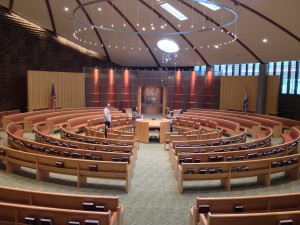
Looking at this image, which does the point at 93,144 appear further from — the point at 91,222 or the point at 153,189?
the point at 91,222

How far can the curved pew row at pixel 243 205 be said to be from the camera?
15.6ft

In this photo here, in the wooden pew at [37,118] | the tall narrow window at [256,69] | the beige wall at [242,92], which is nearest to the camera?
the wooden pew at [37,118]

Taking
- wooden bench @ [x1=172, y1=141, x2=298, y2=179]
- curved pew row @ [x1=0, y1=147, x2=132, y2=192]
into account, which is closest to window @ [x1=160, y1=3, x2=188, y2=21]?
wooden bench @ [x1=172, y1=141, x2=298, y2=179]

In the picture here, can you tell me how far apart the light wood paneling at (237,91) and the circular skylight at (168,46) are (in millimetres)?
4115

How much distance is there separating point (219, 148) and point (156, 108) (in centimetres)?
1441

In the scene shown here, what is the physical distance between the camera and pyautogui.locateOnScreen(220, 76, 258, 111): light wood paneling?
19.4 meters

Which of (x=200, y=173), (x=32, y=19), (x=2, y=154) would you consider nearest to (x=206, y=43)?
(x=32, y=19)

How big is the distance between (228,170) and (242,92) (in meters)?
13.9

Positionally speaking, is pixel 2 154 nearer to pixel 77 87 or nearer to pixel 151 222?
pixel 151 222

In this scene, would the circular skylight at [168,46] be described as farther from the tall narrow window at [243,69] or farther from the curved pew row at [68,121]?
the curved pew row at [68,121]

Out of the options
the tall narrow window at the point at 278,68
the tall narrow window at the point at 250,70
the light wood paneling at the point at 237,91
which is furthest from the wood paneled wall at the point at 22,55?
the tall narrow window at the point at 278,68

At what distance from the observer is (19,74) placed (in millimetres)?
17469

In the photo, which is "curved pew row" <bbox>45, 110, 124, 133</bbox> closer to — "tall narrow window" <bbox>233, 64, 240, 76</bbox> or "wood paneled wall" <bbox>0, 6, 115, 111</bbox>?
"wood paneled wall" <bbox>0, 6, 115, 111</bbox>

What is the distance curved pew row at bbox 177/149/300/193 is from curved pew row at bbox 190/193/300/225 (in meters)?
2.01
